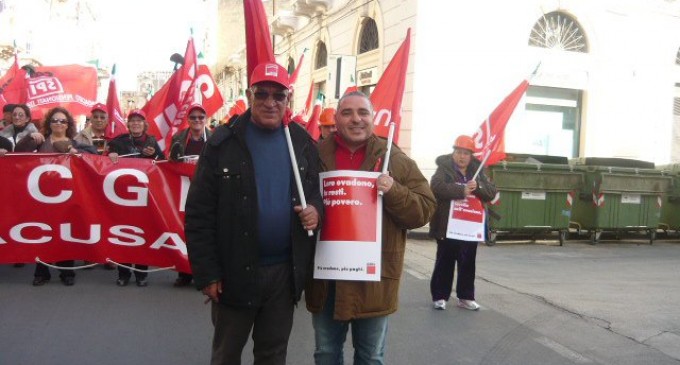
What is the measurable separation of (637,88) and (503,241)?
8046 mm

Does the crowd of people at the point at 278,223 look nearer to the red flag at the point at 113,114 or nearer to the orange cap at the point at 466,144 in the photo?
the orange cap at the point at 466,144

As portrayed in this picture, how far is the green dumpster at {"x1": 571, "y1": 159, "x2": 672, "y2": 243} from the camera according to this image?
39.7ft

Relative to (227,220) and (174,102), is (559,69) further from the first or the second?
(227,220)

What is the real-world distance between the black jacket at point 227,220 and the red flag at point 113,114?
6813 millimetres

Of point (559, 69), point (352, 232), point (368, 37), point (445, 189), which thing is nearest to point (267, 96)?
point (352, 232)

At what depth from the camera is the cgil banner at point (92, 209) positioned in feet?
21.5

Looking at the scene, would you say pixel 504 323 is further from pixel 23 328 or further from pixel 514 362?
pixel 23 328

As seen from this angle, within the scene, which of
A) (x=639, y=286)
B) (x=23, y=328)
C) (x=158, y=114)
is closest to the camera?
(x=23, y=328)

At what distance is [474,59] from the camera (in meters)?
14.8

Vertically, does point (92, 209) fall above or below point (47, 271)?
above

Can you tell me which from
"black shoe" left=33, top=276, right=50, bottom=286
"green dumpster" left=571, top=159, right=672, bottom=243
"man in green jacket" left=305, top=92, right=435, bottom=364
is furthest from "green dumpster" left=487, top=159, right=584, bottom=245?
"man in green jacket" left=305, top=92, right=435, bottom=364

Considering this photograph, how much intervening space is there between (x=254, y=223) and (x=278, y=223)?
13 centimetres

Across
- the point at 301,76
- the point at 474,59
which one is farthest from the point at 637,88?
the point at 301,76

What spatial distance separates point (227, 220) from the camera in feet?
9.78
